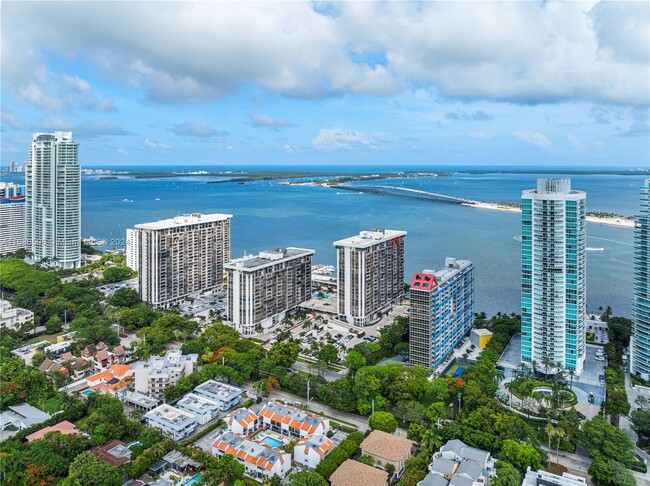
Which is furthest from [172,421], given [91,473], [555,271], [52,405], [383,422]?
[555,271]

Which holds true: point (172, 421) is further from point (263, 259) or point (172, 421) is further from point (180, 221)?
point (180, 221)

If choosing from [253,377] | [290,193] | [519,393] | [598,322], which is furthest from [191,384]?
[290,193]

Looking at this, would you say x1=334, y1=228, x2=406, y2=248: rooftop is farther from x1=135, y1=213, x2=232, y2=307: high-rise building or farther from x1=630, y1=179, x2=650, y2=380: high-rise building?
x1=630, y1=179, x2=650, y2=380: high-rise building

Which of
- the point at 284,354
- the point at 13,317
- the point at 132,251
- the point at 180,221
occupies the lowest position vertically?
the point at 284,354

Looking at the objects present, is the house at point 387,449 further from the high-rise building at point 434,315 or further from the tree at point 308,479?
the high-rise building at point 434,315

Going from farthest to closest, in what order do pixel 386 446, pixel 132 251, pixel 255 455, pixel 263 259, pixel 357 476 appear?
pixel 132 251, pixel 263 259, pixel 386 446, pixel 255 455, pixel 357 476

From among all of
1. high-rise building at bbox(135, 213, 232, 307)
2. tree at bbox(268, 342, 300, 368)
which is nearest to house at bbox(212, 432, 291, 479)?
tree at bbox(268, 342, 300, 368)
